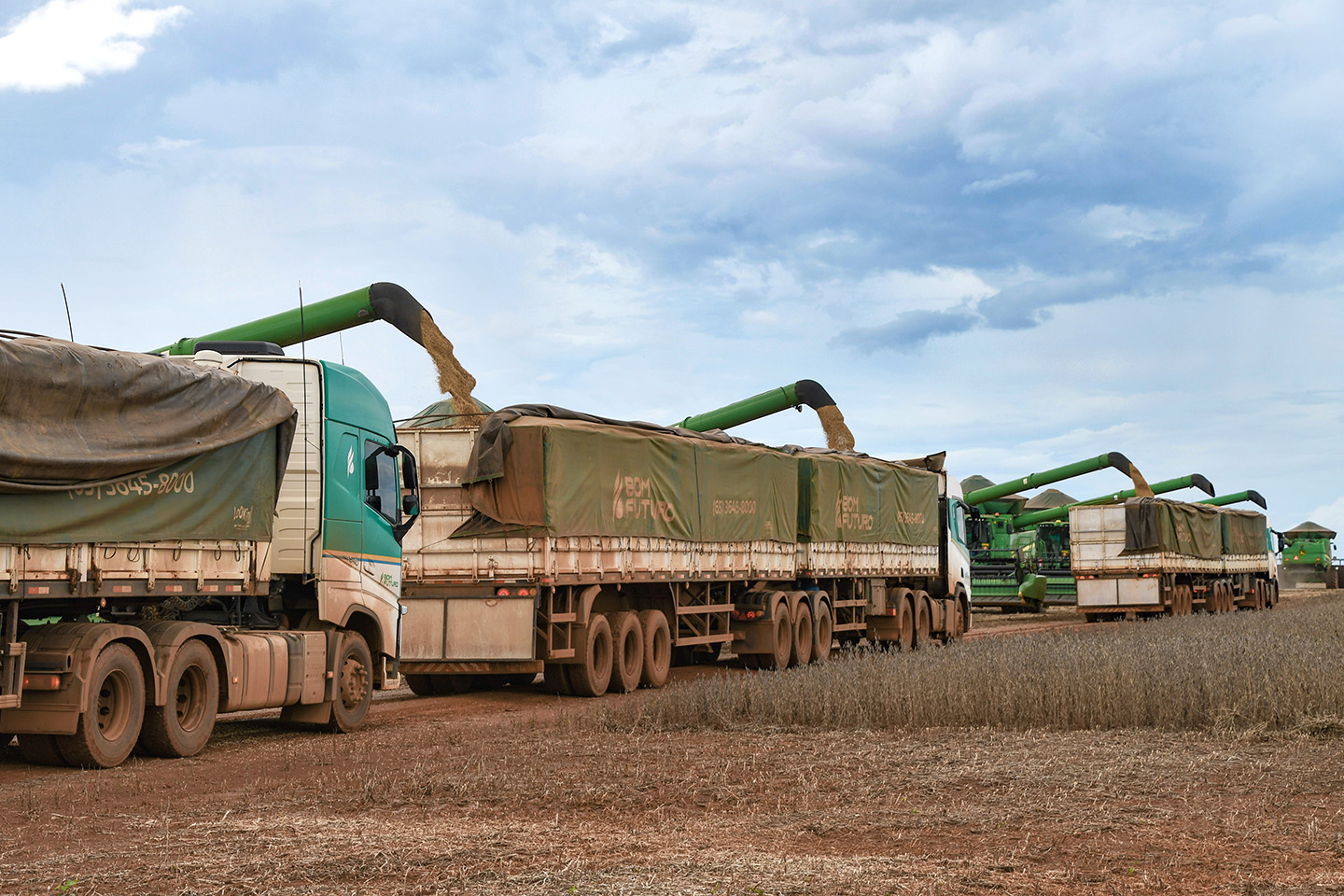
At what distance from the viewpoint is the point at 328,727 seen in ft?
42.6

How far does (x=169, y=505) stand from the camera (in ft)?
34.4

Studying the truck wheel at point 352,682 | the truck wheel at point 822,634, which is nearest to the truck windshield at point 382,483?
the truck wheel at point 352,682

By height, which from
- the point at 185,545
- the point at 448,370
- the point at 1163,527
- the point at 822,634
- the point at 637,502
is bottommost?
the point at 822,634

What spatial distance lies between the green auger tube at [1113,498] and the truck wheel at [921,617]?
1779 cm

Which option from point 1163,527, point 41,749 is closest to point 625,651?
point 41,749

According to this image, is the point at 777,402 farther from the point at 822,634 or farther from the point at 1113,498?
the point at 1113,498

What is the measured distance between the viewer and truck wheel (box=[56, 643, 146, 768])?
9.84 meters

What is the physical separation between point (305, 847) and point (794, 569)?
50.8 ft

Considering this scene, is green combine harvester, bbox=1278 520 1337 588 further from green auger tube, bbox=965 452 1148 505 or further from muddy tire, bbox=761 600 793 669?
muddy tire, bbox=761 600 793 669

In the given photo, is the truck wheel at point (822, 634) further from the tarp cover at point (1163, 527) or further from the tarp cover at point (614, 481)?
the tarp cover at point (1163, 527)

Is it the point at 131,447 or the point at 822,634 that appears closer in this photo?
the point at 131,447

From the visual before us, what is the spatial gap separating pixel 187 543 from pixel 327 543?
→ 72.0 inches

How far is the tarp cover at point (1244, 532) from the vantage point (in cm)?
4547

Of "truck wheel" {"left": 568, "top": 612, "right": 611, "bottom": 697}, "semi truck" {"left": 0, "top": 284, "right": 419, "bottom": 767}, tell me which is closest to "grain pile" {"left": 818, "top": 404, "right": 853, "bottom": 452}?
"truck wheel" {"left": 568, "top": 612, "right": 611, "bottom": 697}
